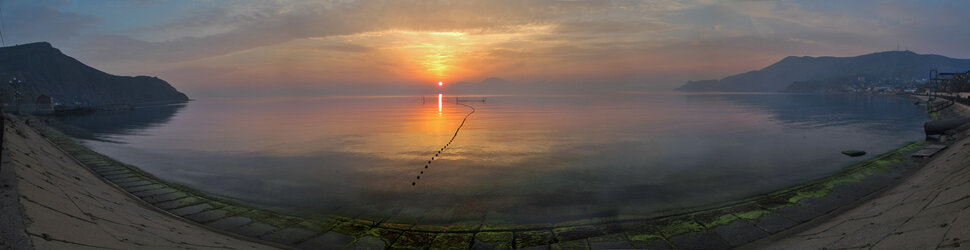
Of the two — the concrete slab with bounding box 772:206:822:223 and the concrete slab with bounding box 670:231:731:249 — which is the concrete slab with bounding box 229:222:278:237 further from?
the concrete slab with bounding box 772:206:822:223

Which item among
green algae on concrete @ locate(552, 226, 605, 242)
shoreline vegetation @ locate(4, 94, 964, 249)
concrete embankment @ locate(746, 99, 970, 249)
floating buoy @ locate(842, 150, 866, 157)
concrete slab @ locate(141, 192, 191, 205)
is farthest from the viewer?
floating buoy @ locate(842, 150, 866, 157)

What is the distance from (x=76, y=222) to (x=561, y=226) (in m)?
13.9

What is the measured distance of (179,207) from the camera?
1675 centimetres

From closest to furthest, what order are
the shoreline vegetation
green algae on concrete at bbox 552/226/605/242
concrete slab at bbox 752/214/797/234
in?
the shoreline vegetation
green algae on concrete at bbox 552/226/605/242
concrete slab at bbox 752/214/797/234

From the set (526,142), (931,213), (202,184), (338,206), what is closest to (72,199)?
(338,206)

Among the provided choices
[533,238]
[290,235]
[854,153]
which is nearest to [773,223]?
[533,238]

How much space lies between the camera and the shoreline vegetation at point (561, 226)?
12.8m

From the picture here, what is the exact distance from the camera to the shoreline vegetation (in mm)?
12781

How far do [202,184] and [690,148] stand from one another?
36428 mm

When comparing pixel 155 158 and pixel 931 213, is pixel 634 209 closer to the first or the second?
pixel 931 213

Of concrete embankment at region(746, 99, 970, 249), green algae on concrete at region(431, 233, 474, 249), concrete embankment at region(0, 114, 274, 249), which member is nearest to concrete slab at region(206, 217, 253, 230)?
concrete embankment at region(0, 114, 274, 249)

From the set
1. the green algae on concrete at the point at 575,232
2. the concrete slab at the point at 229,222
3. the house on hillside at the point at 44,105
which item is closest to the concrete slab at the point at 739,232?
the green algae on concrete at the point at 575,232

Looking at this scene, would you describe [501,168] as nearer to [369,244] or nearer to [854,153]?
[369,244]

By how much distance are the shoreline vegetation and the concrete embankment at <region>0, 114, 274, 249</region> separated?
1.62 metres
